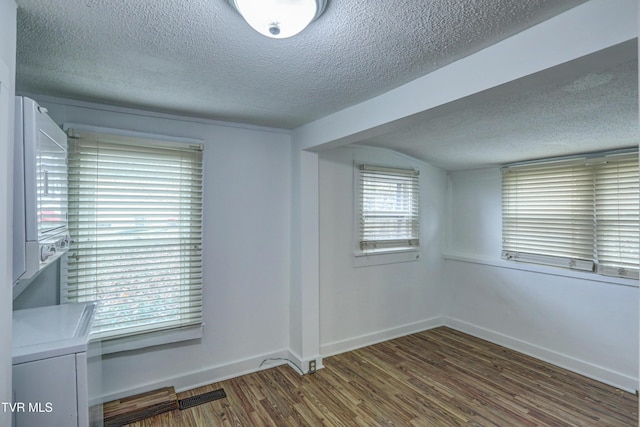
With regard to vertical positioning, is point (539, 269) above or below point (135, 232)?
below

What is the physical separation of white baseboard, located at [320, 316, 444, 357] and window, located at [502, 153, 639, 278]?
4.33 ft

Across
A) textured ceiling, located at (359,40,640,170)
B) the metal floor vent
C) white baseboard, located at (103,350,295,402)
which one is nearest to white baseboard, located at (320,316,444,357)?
white baseboard, located at (103,350,295,402)

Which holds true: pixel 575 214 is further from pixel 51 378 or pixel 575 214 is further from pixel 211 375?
pixel 51 378

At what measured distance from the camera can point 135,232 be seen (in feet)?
7.99

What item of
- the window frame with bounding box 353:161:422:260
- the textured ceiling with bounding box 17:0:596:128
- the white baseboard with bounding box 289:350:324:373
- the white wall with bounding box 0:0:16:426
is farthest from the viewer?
the window frame with bounding box 353:161:422:260

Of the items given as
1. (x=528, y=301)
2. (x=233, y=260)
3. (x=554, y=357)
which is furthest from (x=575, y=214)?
(x=233, y=260)

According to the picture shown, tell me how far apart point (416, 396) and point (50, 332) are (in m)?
2.62

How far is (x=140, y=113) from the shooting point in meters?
2.47

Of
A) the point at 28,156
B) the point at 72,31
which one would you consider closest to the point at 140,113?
the point at 72,31

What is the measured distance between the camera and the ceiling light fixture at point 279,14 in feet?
3.68

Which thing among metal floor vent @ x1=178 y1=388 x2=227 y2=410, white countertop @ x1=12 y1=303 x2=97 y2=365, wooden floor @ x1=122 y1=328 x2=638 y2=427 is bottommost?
wooden floor @ x1=122 y1=328 x2=638 y2=427

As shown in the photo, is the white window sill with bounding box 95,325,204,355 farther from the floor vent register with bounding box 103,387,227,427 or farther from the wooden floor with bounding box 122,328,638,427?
the wooden floor with bounding box 122,328,638,427

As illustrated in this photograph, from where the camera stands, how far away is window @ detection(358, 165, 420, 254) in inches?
144

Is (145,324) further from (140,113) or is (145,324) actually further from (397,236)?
(397,236)
